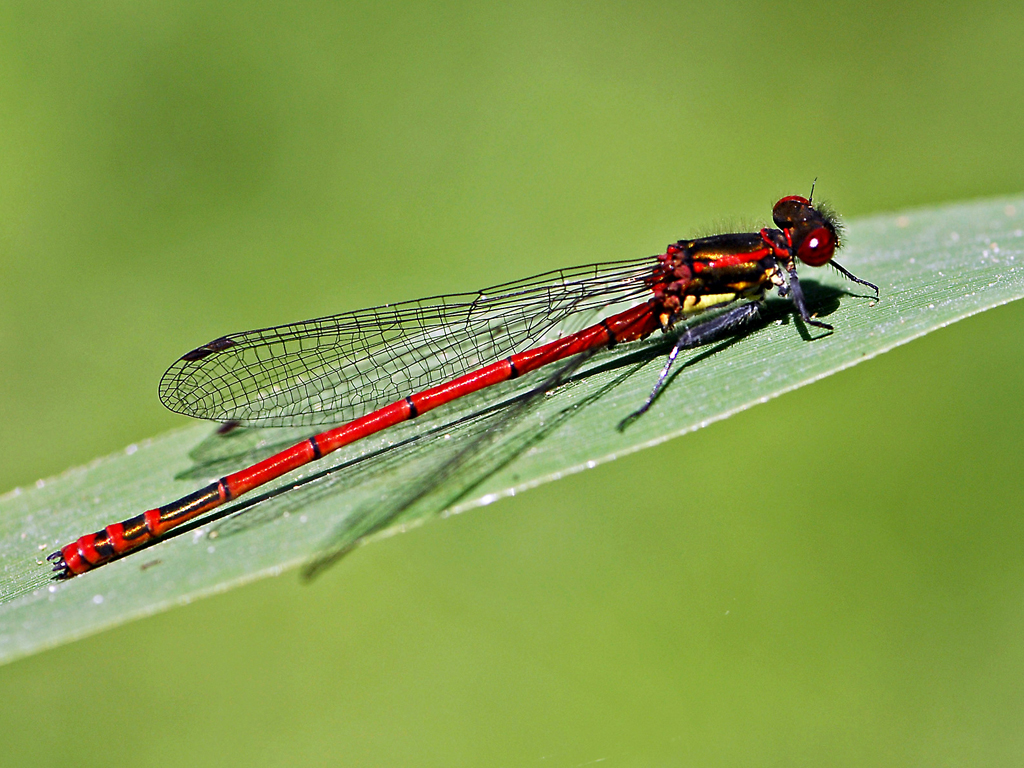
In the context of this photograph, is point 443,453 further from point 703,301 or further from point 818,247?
point 818,247

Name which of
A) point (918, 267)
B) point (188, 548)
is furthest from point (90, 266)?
point (918, 267)

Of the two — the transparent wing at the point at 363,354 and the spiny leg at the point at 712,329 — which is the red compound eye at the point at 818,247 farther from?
the transparent wing at the point at 363,354

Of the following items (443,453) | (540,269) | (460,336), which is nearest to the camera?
(443,453)

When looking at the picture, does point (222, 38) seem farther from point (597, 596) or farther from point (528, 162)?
point (597, 596)

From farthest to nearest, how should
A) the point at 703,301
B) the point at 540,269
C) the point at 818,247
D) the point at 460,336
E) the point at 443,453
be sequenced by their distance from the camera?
the point at 540,269 < the point at 460,336 < the point at 703,301 < the point at 818,247 < the point at 443,453

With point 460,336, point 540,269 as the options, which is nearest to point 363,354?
point 460,336
